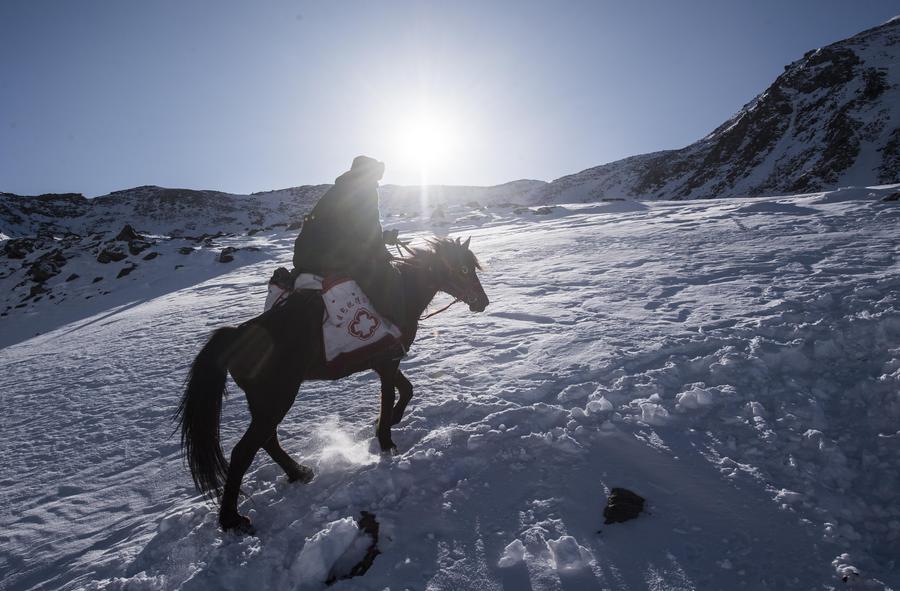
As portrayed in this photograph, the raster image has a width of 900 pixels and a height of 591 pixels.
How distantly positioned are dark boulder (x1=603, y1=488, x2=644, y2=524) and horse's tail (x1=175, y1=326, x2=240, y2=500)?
2794 millimetres

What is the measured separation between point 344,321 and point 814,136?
2382 inches

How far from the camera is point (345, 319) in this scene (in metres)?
3.52

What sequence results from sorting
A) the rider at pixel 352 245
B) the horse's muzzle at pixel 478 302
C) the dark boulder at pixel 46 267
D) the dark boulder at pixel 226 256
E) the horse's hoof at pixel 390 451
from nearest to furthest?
1. the horse's hoof at pixel 390 451
2. the rider at pixel 352 245
3. the horse's muzzle at pixel 478 302
4. the dark boulder at pixel 46 267
5. the dark boulder at pixel 226 256

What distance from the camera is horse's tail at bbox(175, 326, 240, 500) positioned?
3039mm

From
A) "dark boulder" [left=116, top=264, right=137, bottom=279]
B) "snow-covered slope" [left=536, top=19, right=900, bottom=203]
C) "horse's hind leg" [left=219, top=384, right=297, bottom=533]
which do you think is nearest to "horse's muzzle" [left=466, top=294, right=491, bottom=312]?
"horse's hind leg" [left=219, top=384, right=297, bottom=533]

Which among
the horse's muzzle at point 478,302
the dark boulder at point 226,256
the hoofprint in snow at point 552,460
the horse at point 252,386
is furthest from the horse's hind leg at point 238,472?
the dark boulder at point 226,256

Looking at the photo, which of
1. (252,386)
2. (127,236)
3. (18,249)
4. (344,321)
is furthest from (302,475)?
(18,249)

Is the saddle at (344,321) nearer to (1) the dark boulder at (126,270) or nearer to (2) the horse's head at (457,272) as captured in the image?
(2) the horse's head at (457,272)

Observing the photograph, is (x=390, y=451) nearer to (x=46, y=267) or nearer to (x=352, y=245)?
(x=352, y=245)

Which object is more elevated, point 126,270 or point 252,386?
point 126,270

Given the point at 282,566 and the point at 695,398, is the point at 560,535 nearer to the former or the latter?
the point at 282,566

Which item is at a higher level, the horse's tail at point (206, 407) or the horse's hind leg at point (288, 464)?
the horse's tail at point (206, 407)

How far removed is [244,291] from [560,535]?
12633mm

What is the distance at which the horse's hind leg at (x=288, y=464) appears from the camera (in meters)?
3.36
